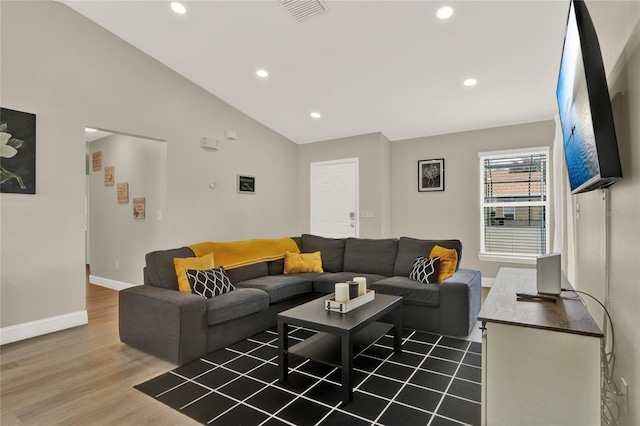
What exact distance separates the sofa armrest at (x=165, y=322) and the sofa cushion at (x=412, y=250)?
219 centimetres

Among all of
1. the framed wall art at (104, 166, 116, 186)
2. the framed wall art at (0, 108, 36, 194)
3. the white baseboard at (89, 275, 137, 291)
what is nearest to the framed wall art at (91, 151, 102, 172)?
the framed wall art at (104, 166, 116, 186)

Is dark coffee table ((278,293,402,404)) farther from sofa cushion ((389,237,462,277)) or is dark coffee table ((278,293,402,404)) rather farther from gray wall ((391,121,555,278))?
gray wall ((391,121,555,278))

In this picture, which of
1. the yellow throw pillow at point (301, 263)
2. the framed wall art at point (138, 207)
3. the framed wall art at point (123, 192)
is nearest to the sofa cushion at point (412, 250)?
the yellow throw pillow at point (301, 263)

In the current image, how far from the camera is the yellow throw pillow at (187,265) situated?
298 centimetres

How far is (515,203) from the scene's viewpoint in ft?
16.3

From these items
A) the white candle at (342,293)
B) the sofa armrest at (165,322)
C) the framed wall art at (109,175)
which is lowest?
the sofa armrest at (165,322)

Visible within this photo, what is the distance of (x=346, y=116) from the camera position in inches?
200

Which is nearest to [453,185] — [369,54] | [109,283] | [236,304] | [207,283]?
[369,54]

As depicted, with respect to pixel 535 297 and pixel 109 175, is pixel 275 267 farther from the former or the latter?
pixel 109 175

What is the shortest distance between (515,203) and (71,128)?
5697 millimetres

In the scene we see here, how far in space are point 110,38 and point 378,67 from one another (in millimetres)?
3022

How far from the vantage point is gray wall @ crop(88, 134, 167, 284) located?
4500mm

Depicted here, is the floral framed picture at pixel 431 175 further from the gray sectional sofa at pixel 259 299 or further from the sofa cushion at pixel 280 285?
the sofa cushion at pixel 280 285

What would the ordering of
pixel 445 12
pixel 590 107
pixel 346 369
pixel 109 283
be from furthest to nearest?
pixel 109 283 → pixel 445 12 → pixel 346 369 → pixel 590 107
